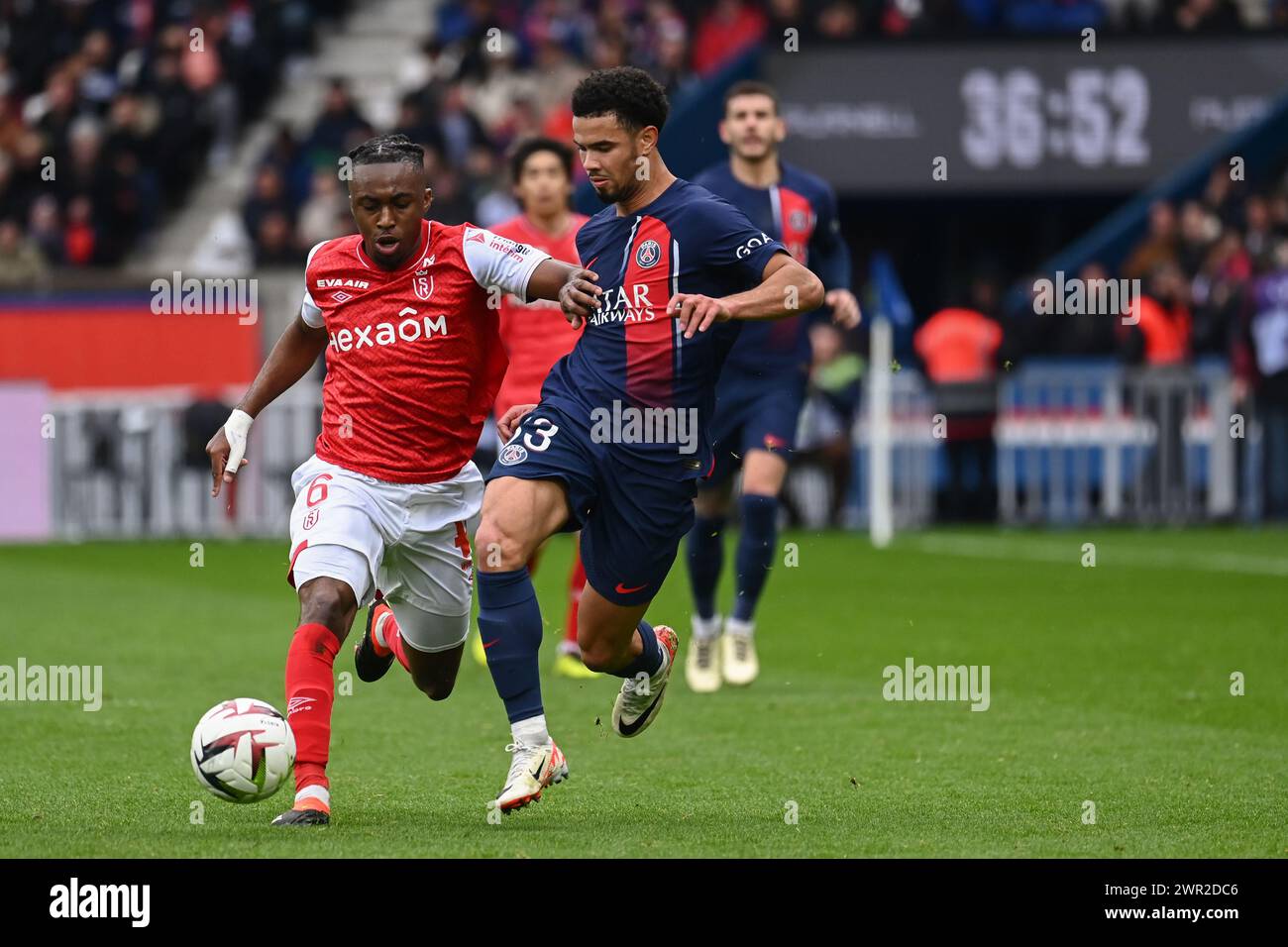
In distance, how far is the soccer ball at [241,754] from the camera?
6.67 metres

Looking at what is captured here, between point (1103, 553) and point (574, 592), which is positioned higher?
point (574, 592)

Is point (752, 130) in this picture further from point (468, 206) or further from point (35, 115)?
point (35, 115)

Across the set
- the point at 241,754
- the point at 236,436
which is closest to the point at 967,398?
the point at 236,436

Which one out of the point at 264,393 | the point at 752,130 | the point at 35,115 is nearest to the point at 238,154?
the point at 35,115

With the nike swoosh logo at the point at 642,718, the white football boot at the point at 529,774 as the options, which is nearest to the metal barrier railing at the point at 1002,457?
the nike swoosh logo at the point at 642,718

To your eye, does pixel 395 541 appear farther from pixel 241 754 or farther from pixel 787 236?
pixel 787 236

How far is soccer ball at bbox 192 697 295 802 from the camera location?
6672 mm

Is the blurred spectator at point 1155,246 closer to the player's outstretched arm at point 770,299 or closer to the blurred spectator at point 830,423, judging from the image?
the blurred spectator at point 830,423

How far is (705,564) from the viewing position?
11.0 meters

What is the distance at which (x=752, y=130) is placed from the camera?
1092 centimetres

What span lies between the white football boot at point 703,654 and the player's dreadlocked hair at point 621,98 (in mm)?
3811

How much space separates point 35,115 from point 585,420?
21319mm

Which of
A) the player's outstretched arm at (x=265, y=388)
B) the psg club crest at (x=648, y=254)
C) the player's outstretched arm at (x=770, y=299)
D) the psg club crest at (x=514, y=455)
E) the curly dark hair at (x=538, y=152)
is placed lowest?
the psg club crest at (x=514, y=455)

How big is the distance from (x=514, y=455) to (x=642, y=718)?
1224 mm
